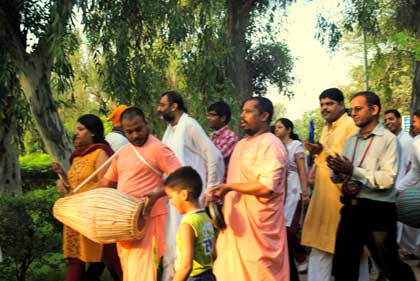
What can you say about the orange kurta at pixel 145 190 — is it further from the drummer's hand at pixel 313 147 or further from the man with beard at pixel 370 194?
the man with beard at pixel 370 194

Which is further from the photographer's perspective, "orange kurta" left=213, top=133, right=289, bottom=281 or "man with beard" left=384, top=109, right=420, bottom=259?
"man with beard" left=384, top=109, right=420, bottom=259

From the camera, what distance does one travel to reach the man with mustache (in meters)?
6.17

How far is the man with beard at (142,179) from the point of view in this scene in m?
5.31

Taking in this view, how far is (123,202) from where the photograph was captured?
5.09 meters

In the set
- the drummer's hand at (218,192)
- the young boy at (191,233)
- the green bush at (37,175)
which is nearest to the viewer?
the young boy at (191,233)

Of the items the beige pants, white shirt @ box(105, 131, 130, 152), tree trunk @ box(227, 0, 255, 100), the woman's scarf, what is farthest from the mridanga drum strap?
tree trunk @ box(227, 0, 255, 100)

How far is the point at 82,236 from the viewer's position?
5957mm

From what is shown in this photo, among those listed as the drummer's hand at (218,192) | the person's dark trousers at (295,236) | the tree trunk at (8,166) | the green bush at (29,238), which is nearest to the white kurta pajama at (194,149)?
the drummer's hand at (218,192)

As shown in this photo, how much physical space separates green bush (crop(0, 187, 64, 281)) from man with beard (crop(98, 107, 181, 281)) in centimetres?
196

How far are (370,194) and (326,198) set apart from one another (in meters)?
0.80

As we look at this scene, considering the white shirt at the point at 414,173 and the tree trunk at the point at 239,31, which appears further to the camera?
the tree trunk at the point at 239,31

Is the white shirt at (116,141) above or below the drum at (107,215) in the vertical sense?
above

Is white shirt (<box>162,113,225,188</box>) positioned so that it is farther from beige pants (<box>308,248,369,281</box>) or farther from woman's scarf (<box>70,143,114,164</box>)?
beige pants (<box>308,248,369,281</box>)

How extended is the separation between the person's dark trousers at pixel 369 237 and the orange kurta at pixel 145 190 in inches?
53.2
